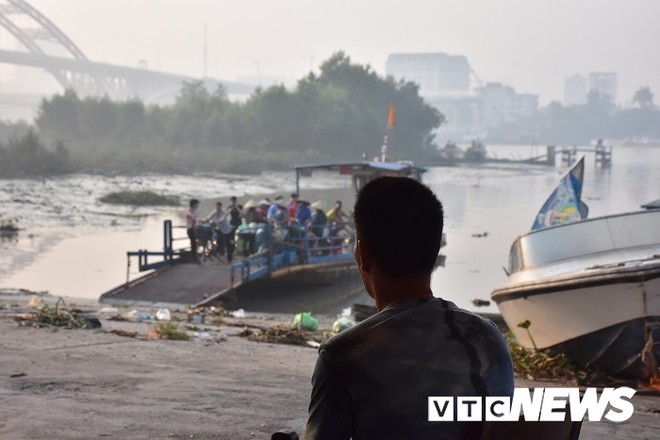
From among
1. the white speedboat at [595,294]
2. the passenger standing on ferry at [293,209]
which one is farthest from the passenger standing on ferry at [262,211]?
the white speedboat at [595,294]

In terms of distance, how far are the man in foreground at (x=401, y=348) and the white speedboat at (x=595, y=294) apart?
21.7ft

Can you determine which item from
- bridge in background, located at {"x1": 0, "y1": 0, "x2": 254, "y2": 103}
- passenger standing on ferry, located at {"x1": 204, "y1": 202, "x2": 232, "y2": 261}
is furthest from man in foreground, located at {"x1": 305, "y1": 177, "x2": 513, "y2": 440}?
bridge in background, located at {"x1": 0, "y1": 0, "x2": 254, "y2": 103}

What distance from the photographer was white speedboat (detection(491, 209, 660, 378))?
29.2 feet

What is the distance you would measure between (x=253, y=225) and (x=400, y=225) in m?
18.3

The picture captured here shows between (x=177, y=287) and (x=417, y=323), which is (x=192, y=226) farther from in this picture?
(x=417, y=323)

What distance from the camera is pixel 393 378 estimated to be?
2.36 meters

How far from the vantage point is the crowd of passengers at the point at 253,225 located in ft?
65.1

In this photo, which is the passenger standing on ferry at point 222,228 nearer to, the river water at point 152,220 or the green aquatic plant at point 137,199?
the river water at point 152,220

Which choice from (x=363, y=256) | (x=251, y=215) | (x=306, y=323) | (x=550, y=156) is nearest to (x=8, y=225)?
(x=251, y=215)

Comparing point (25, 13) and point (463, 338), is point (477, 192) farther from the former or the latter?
point (25, 13)

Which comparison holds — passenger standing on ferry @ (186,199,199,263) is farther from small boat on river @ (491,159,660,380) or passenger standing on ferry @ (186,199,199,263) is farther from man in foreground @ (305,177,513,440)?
man in foreground @ (305,177,513,440)

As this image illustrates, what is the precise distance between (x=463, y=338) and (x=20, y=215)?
36559 mm

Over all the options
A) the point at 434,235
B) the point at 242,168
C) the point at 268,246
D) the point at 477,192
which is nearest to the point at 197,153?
the point at 242,168

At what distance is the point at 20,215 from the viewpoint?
3694 centimetres
